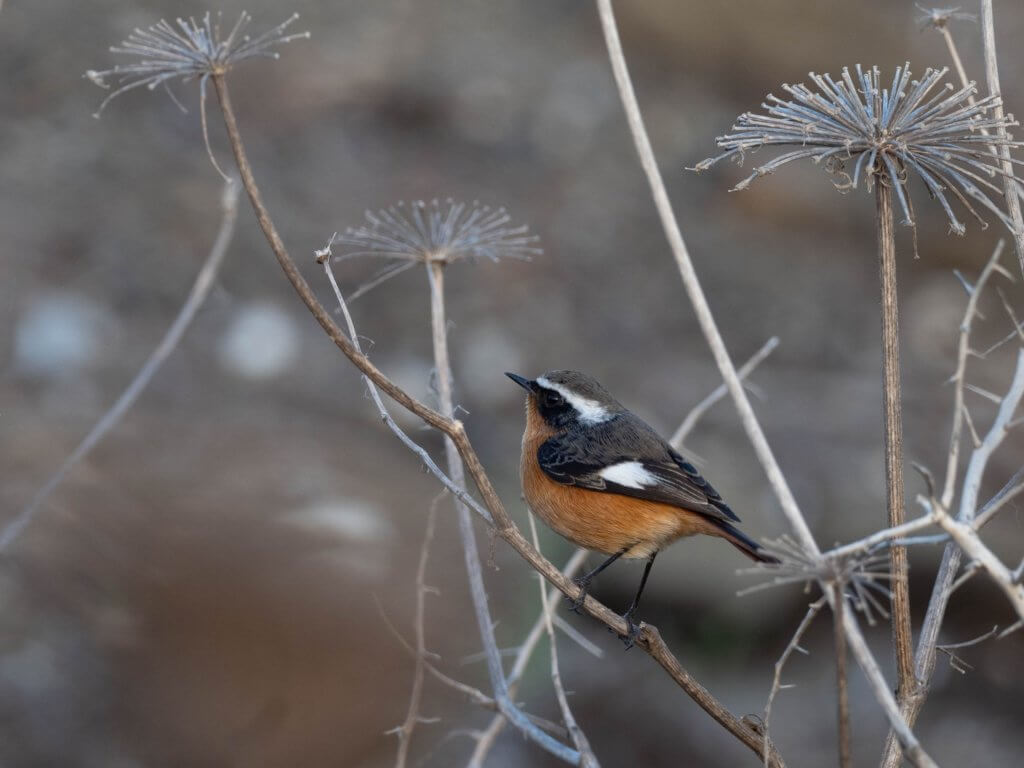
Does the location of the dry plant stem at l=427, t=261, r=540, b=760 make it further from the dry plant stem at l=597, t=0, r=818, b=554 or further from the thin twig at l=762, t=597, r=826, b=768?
the dry plant stem at l=597, t=0, r=818, b=554

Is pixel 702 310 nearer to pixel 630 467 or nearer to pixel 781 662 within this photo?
pixel 781 662

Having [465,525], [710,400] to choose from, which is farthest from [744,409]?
[465,525]

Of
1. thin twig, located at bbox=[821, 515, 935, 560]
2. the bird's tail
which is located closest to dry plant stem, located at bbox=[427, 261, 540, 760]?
the bird's tail

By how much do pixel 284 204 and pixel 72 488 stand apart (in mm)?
4479

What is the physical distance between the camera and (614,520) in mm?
4305

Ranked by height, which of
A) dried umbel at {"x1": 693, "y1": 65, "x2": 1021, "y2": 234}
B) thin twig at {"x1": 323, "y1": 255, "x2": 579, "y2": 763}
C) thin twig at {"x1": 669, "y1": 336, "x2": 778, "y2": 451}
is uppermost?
dried umbel at {"x1": 693, "y1": 65, "x2": 1021, "y2": 234}

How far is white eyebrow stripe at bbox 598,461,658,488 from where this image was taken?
14.2 feet

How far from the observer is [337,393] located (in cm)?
905

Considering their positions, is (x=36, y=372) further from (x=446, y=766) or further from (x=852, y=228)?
(x=852, y=228)

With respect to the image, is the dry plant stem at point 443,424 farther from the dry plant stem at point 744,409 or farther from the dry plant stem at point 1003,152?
the dry plant stem at point 1003,152

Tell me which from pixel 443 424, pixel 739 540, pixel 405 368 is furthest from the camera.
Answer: pixel 405 368

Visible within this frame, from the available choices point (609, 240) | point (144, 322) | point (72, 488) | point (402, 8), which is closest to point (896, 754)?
point (72, 488)

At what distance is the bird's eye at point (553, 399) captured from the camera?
15.8ft

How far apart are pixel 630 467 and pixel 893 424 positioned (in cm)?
168
